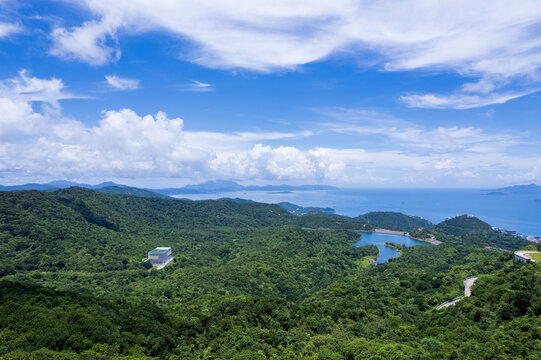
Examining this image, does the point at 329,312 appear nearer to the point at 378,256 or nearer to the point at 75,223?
the point at 378,256

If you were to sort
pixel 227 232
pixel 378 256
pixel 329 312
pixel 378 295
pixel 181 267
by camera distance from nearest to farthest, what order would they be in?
pixel 329 312 < pixel 378 295 < pixel 181 267 < pixel 378 256 < pixel 227 232

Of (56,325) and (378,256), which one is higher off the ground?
(56,325)

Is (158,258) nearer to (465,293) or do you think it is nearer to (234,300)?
(234,300)

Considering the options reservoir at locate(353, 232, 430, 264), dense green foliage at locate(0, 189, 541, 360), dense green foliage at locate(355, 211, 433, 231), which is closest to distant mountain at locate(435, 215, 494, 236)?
dense green foliage at locate(355, 211, 433, 231)

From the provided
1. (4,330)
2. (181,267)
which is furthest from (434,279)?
(181,267)

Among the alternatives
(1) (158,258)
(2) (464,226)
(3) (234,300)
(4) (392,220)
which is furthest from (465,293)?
(4) (392,220)

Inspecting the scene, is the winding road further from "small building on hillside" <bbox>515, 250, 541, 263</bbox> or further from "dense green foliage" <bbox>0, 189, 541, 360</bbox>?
"small building on hillside" <bbox>515, 250, 541, 263</bbox>

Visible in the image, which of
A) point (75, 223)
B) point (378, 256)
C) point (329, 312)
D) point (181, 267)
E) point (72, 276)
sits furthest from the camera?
point (378, 256)
